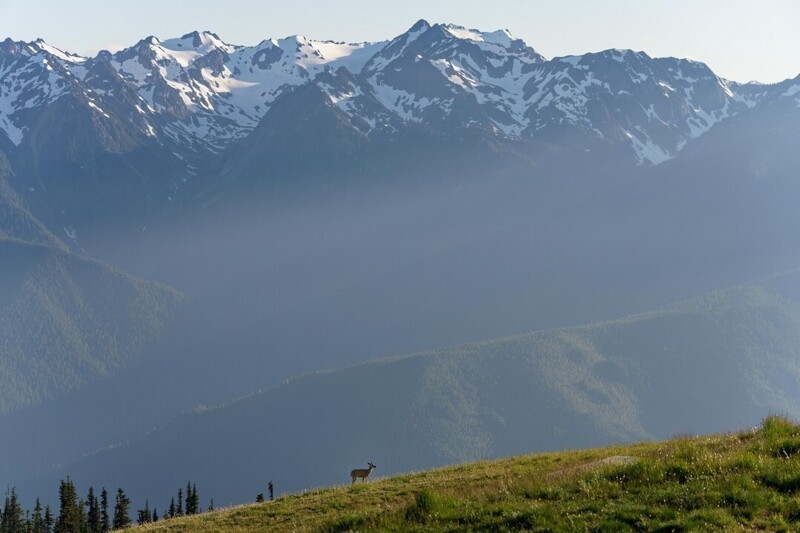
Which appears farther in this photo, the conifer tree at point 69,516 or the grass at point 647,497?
the conifer tree at point 69,516

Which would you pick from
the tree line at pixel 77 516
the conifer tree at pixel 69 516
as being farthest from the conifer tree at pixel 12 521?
the conifer tree at pixel 69 516

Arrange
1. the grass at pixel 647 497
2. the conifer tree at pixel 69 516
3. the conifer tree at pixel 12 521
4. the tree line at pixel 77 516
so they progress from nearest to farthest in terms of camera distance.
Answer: the grass at pixel 647 497 → the conifer tree at pixel 69 516 → the tree line at pixel 77 516 → the conifer tree at pixel 12 521

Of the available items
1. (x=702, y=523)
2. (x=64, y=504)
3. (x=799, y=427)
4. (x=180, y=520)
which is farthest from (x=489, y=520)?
(x=64, y=504)

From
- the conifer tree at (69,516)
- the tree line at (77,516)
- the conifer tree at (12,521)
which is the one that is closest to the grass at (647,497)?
the tree line at (77,516)

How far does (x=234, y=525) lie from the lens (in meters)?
33.3

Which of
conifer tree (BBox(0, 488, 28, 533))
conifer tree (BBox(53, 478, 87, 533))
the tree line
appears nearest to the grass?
the tree line

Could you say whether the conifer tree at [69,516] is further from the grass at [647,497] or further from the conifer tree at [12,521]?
the grass at [647,497]

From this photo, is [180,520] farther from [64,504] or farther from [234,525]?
[64,504]

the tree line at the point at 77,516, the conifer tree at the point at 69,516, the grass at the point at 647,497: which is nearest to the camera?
the grass at the point at 647,497

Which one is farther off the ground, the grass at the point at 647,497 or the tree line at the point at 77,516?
the tree line at the point at 77,516

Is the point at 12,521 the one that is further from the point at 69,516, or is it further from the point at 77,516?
the point at 69,516

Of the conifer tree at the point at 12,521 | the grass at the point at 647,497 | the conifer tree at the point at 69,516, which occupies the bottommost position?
the grass at the point at 647,497

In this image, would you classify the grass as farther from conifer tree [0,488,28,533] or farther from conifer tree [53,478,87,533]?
conifer tree [0,488,28,533]

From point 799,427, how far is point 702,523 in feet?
28.6
